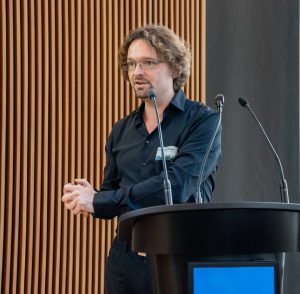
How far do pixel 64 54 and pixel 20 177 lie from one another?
0.92 metres

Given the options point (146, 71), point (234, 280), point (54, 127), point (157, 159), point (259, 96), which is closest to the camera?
point (234, 280)

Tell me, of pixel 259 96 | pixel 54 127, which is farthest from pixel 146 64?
pixel 259 96

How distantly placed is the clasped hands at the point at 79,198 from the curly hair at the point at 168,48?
2.48 feet

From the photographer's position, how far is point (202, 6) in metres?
5.75

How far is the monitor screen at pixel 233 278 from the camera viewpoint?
199 centimetres

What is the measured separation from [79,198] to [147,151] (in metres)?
0.45

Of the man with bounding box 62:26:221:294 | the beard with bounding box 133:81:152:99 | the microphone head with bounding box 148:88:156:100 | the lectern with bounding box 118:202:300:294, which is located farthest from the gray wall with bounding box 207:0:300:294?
the lectern with bounding box 118:202:300:294

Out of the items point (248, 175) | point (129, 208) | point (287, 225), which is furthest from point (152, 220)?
point (248, 175)

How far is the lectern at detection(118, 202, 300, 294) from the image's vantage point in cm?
201

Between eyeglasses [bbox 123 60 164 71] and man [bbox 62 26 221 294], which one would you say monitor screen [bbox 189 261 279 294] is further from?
eyeglasses [bbox 123 60 164 71]

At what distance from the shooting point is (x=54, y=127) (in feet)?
15.4

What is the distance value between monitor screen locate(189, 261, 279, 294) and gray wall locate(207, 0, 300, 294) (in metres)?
3.77

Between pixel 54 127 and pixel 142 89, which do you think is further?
pixel 54 127

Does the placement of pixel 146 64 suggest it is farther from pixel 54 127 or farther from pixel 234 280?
pixel 54 127
